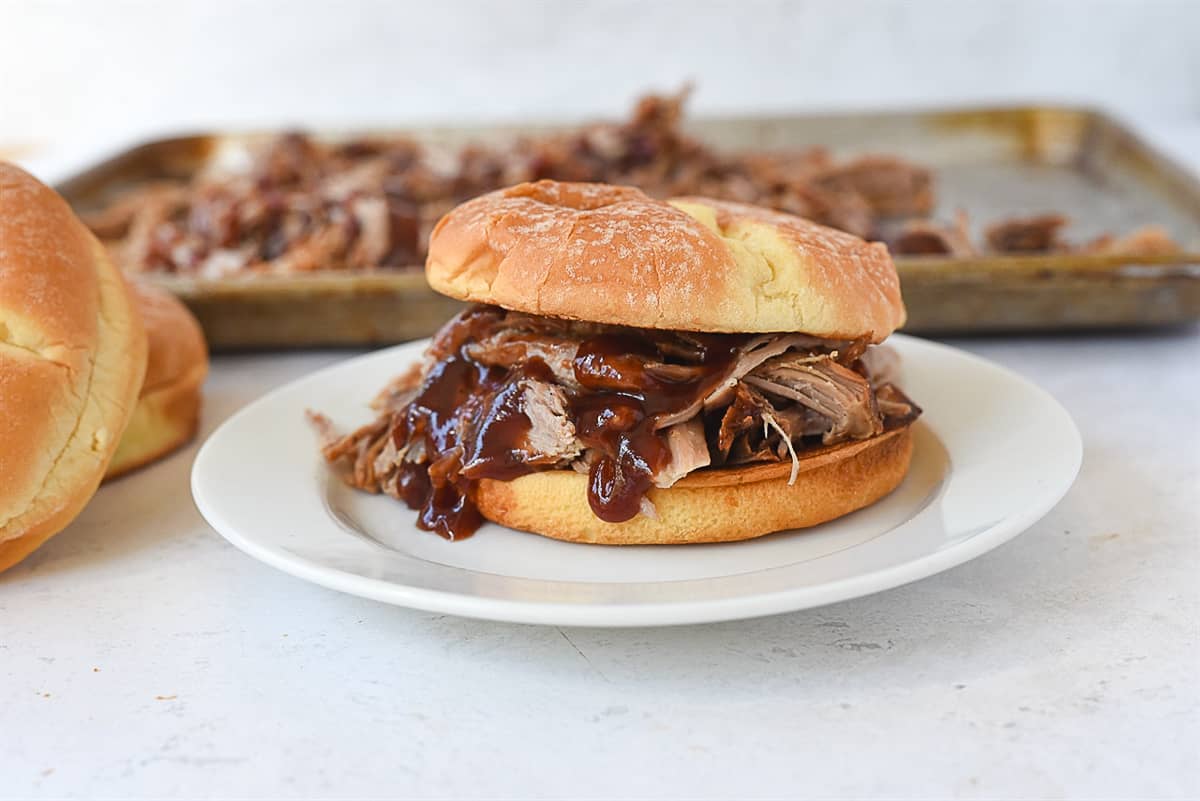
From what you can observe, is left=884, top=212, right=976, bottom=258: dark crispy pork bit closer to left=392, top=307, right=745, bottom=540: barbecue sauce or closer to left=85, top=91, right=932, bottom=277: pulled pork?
left=85, top=91, right=932, bottom=277: pulled pork

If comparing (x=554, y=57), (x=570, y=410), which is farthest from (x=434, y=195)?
(x=554, y=57)

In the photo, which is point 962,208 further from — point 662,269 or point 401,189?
point 662,269

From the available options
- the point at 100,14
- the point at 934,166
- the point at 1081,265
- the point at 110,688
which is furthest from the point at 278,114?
the point at 110,688

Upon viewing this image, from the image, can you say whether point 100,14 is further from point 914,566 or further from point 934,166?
point 914,566

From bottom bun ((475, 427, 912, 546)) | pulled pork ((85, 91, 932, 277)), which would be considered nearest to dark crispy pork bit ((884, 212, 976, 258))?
pulled pork ((85, 91, 932, 277))

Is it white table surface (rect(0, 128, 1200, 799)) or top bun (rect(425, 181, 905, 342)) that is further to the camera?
top bun (rect(425, 181, 905, 342))
